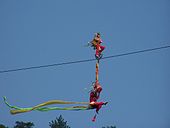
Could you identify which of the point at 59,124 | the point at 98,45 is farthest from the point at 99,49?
the point at 59,124

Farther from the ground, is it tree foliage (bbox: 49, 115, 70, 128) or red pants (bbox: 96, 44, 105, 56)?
tree foliage (bbox: 49, 115, 70, 128)

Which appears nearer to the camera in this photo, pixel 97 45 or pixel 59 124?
pixel 97 45

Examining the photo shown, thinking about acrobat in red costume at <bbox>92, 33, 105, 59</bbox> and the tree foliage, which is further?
the tree foliage

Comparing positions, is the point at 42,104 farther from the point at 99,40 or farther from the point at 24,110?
the point at 99,40

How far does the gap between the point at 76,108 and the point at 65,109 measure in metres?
0.26

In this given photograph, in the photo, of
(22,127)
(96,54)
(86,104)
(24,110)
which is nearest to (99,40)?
(96,54)

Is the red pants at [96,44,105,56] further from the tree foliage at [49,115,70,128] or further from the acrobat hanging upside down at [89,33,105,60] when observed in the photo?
the tree foliage at [49,115,70,128]

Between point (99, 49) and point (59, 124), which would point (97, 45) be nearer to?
point (99, 49)

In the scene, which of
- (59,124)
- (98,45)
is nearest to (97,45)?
(98,45)

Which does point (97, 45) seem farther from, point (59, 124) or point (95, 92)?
point (59, 124)

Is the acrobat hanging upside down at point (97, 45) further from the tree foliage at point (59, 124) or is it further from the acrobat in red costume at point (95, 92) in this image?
the tree foliage at point (59, 124)

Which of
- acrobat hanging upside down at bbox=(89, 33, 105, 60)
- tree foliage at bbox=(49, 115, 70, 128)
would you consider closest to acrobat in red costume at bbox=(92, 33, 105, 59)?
acrobat hanging upside down at bbox=(89, 33, 105, 60)

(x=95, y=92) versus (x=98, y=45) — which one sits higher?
(x=98, y=45)

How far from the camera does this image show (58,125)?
7500 centimetres
